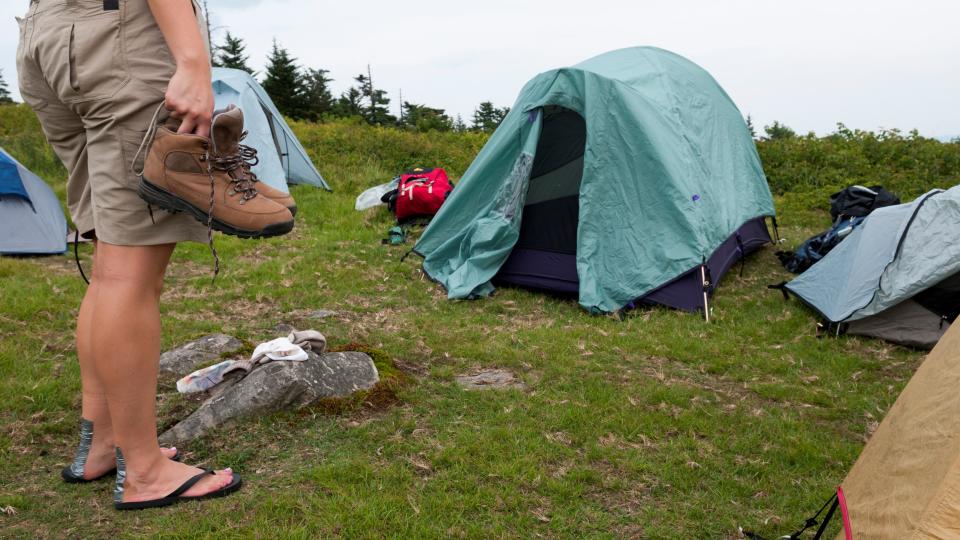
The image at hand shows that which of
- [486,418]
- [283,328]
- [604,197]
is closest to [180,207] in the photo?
[486,418]

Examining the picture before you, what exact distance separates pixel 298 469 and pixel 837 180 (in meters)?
9.74

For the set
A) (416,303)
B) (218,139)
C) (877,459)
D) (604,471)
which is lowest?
(416,303)

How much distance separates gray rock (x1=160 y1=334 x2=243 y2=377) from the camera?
3814 millimetres

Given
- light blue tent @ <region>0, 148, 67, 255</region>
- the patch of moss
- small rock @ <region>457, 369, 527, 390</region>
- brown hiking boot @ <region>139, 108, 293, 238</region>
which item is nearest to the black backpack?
small rock @ <region>457, 369, 527, 390</region>

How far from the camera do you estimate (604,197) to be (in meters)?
5.53

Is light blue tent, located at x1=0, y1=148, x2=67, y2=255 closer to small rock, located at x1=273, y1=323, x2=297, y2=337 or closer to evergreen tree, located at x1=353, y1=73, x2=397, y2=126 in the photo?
small rock, located at x1=273, y1=323, x2=297, y2=337

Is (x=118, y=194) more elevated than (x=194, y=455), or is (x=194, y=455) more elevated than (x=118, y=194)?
(x=118, y=194)

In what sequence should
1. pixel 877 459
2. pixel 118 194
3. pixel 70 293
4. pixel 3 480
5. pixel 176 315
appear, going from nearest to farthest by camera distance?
1. pixel 877 459
2. pixel 118 194
3. pixel 3 480
4. pixel 176 315
5. pixel 70 293

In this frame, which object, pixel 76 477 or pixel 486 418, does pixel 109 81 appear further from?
pixel 486 418

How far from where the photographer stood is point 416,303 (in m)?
5.55

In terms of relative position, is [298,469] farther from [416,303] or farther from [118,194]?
[416,303]

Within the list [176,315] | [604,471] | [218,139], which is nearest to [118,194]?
[218,139]

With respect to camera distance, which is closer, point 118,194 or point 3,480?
point 118,194

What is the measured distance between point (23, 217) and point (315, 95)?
1921 centimetres
